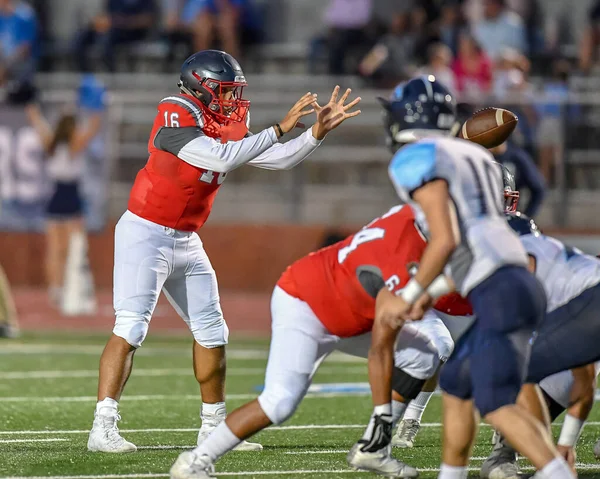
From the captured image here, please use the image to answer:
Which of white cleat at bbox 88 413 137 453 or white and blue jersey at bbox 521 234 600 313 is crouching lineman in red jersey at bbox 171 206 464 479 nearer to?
white and blue jersey at bbox 521 234 600 313

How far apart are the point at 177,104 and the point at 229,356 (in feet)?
16.4

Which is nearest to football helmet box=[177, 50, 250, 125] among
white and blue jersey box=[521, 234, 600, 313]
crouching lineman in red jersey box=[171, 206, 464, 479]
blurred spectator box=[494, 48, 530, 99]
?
crouching lineman in red jersey box=[171, 206, 464, 479]

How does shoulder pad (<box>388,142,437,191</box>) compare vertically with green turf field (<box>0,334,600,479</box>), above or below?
above

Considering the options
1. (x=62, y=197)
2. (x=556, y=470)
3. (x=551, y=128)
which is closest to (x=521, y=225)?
(x=556, y=470)

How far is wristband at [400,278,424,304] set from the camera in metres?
5.00

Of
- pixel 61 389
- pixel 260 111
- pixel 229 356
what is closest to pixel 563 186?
pixel 260 111

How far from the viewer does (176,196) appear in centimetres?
691

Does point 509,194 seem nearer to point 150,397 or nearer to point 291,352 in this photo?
point 291,352

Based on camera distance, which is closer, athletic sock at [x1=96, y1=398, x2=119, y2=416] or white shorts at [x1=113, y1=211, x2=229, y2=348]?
athletic sock at [x1=96, y1=398, x2=119, y2=416]

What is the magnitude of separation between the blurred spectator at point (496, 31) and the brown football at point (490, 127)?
9.84 meters

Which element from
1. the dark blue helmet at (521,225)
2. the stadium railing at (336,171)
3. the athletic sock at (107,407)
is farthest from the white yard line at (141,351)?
the dark blue helmet at (521,225)

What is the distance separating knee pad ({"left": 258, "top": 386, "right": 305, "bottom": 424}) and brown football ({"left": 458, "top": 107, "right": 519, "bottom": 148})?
6.00ft

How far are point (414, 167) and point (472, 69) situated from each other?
10735 mm

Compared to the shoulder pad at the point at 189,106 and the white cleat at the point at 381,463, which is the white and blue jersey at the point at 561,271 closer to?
the white cleat at the point at 381,463
